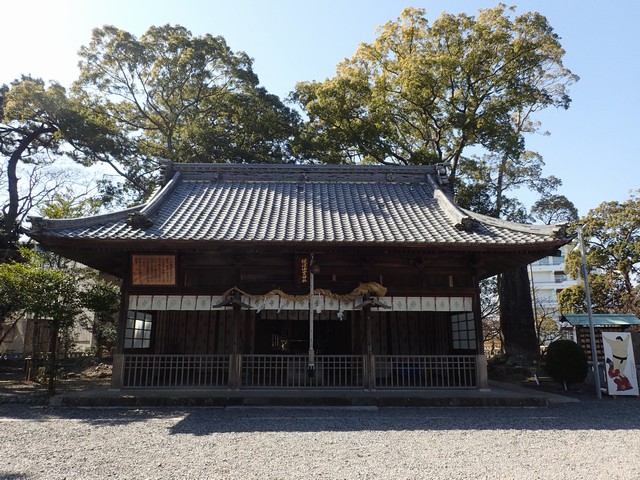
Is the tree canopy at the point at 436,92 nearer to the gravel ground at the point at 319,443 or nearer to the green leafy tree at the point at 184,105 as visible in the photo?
the green leafy tree at the point at 184,105

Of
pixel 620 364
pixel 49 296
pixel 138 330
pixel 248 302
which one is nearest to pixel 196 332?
pixel 138 330

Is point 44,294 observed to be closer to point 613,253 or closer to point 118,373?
point 118,373

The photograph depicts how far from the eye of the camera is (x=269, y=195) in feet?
46.4

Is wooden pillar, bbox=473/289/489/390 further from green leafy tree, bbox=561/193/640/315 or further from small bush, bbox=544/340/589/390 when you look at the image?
green leafy tree, bbox=561/193/640/315

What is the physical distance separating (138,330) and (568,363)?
12.8m

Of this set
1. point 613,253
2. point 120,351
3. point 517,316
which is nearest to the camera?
point 120,351

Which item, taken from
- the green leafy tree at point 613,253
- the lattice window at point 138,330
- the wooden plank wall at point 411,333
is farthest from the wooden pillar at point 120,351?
the green leafy tree at point 613,253

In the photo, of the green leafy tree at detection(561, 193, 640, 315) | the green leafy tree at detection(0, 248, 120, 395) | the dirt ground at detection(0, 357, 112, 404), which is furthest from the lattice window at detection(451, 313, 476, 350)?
the green leafy tree at detection(561, 193, 640, 315)

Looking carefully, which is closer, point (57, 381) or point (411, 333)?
point (411, 333)

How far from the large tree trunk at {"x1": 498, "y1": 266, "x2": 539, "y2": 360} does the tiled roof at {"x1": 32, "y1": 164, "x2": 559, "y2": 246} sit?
7236 millimetres

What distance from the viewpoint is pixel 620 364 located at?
11320mm

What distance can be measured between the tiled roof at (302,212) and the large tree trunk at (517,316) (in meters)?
7.24

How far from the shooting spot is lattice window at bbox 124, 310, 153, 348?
11545 mm

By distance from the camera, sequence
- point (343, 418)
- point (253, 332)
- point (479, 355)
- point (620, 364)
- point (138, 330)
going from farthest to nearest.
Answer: point (253, 332), point (138, 330), point (620, 364), point (479, 355), point (343, 418)
